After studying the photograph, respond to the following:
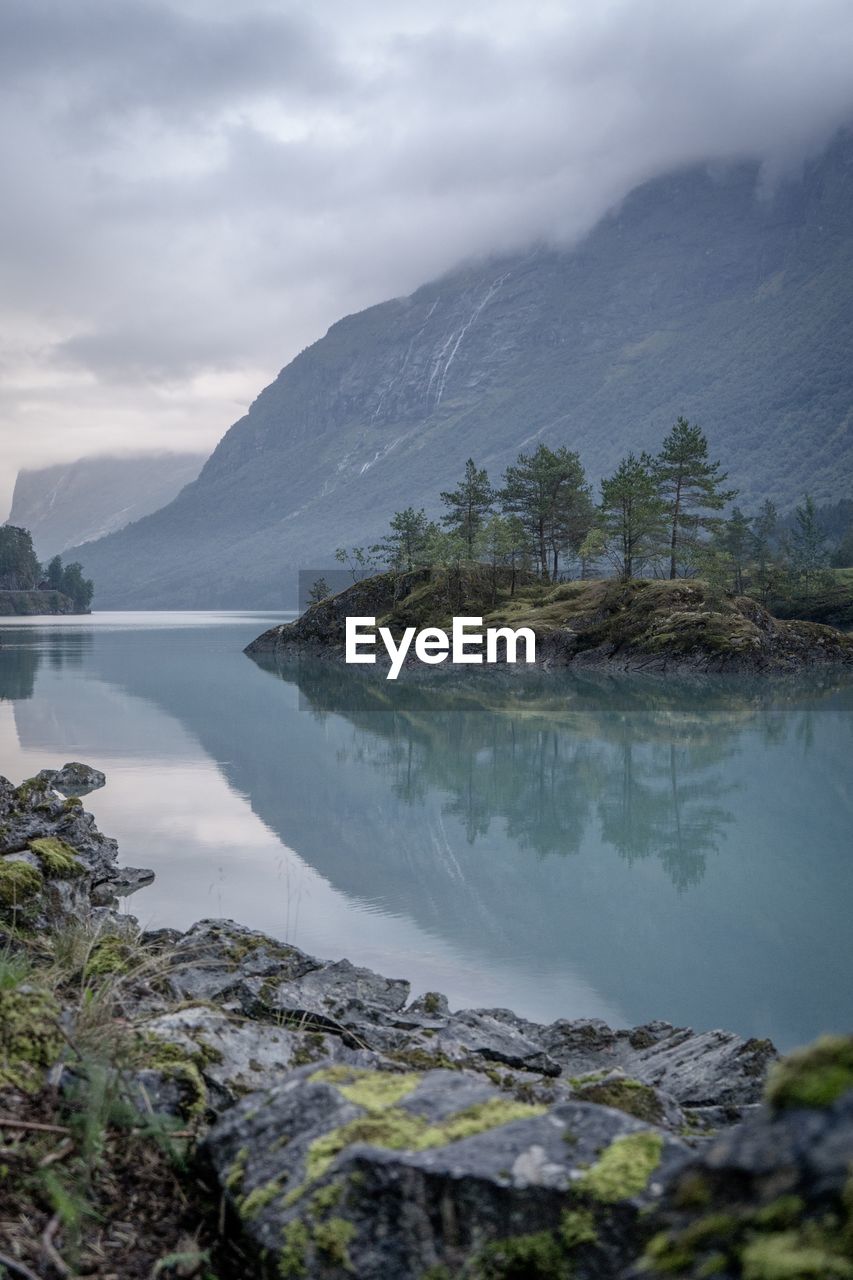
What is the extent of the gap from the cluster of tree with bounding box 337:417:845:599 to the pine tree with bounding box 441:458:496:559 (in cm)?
12

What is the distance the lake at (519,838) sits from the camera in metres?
11.9

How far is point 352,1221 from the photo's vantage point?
3.10 metres

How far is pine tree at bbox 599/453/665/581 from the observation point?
69.6 m

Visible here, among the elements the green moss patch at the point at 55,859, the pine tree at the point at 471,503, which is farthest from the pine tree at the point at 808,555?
the green moss patch at the point at 55,859

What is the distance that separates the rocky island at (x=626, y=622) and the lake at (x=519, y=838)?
15.7m

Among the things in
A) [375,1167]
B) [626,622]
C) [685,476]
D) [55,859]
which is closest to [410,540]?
[685,476]

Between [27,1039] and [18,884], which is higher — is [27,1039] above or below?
above

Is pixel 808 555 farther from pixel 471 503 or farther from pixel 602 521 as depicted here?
pixel 602 521

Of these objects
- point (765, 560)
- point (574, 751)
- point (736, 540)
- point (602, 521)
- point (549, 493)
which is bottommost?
point (574, 751)

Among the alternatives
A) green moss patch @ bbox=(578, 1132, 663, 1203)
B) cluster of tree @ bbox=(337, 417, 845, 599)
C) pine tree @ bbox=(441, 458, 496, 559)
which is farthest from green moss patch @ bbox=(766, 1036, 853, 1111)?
pine tree @ bbox=(441, 458, 496, 559)

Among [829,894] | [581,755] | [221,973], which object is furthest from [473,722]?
[221,973]

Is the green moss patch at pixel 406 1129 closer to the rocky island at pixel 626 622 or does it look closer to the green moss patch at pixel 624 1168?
the green moss patch at pixel 624 1168

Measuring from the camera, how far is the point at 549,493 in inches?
3236

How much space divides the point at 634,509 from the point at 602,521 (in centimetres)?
660
